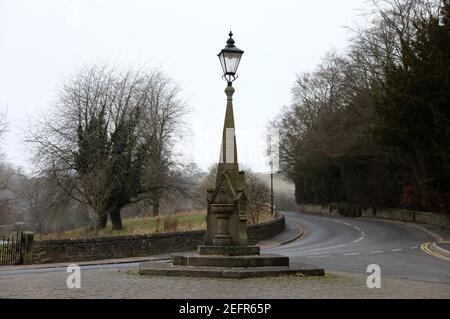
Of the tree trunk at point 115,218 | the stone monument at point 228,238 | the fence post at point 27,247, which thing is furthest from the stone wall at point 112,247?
the tree trunk at point 115,218

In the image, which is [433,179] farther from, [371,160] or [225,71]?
[225,71]

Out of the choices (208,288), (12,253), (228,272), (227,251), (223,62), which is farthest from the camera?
(12,253)

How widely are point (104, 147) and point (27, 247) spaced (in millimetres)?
19313

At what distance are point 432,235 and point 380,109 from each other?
825cm

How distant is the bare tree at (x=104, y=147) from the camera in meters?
39.3

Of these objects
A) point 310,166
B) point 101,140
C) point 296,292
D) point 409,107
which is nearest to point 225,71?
point 296,292

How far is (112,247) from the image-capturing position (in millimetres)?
24609

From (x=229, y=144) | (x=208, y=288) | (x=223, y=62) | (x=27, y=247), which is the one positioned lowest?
(x=27, y=247)

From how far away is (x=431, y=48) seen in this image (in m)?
31.5

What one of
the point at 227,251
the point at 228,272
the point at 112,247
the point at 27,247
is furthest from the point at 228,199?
the point at 112,247

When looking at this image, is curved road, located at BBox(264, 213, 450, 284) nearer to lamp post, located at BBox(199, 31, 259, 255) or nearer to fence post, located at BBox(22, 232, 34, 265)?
lamp post, located at BBox(199, 31, 259, 255)

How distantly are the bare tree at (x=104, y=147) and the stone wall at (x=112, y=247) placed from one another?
34.5 feet

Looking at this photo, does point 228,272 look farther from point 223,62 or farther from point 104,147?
point 104,147
